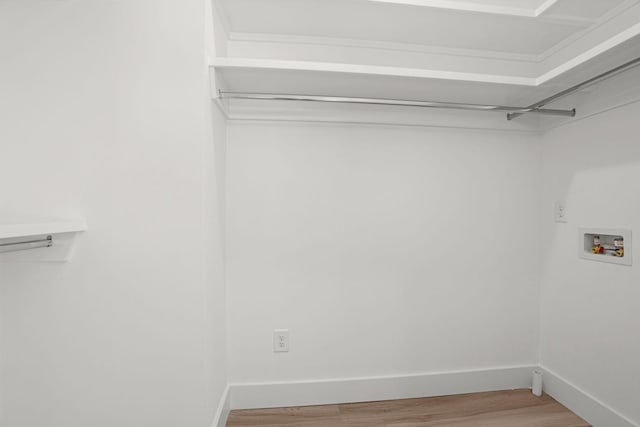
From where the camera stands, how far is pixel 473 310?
1.87 m

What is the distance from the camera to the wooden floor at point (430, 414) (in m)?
1.58

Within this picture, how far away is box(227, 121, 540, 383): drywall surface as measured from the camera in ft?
5.60

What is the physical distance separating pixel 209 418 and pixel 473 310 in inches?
61.8

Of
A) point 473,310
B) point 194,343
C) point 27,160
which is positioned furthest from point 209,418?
point 473,310

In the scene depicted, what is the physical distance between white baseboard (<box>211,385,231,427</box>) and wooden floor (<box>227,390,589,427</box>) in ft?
0.15

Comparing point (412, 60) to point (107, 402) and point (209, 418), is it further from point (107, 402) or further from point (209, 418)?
point (107, 402)

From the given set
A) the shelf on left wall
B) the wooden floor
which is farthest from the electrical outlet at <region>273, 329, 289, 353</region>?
the shelf on left wall

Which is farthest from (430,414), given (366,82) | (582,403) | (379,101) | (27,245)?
(27,245)

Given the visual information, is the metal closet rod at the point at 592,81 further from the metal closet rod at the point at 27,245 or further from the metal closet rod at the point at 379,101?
the metal closet rod at the point at 27,245

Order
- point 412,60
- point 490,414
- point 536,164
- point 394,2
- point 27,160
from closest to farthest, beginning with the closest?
point 27,160
point 394,2
point 490,414
point 412,60
point 536,164

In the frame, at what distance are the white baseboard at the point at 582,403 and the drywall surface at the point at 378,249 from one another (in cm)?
17

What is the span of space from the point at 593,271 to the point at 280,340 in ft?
5.69

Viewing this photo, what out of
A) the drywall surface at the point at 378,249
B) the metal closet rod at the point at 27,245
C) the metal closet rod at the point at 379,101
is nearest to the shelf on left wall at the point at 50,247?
the metal closet rod at the point at 27,245

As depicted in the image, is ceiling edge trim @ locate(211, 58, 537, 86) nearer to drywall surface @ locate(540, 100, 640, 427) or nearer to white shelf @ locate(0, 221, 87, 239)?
drywall surface @ locate(540, 100, 640, 427)
